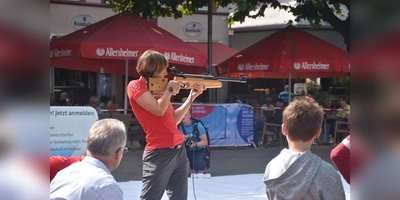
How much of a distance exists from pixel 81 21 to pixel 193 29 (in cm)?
471

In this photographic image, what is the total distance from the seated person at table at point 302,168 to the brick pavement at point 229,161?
21.3 ft

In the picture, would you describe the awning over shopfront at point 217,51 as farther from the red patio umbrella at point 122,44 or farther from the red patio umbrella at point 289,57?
the red patio umbrella at point 122,44

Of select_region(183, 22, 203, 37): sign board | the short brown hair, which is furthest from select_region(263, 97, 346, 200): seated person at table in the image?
select_region(183, 22, 203, 37): sign board

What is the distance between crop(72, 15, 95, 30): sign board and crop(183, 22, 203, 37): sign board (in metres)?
4.02

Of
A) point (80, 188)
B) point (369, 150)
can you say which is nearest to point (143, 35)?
point (80, 188)

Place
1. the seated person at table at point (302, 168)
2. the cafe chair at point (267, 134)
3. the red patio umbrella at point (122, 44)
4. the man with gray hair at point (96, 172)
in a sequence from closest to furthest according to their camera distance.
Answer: the seated person at table at point (302, 168) → the man with gray hair at point (96, 172) → the red patio umbrella at point (122, 44) → the cafe chair at point (267, 134)

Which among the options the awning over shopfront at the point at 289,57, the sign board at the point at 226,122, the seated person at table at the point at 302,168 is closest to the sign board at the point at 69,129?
the seated person at table at the point at 302,168

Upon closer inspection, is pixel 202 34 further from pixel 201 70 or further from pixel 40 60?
pixel 40 60

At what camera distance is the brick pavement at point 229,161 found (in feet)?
33.4

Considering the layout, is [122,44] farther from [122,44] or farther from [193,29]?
[193,29]

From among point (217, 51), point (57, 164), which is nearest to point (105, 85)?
point (217, 51)

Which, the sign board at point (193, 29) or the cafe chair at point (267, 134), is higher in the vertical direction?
the sign board at point (193, 29)

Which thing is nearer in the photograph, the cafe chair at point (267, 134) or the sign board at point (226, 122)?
the sign board at point (226, 122)

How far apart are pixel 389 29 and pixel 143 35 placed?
11.0 meters
